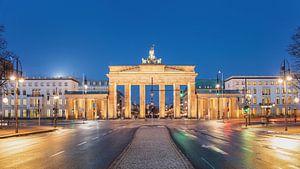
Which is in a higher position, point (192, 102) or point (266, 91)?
point (266, 91)

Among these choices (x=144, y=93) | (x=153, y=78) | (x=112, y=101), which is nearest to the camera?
(x=153, y=78)

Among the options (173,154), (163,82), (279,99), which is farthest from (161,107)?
(173,154)

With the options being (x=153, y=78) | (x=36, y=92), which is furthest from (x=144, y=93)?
(x=36, y=92)

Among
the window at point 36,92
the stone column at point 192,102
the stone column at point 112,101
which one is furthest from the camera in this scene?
the window at point 36,92

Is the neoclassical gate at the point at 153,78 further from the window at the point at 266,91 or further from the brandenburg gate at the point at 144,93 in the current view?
the window at the point at 266,91

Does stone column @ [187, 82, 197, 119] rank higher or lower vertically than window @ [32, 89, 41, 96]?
lower

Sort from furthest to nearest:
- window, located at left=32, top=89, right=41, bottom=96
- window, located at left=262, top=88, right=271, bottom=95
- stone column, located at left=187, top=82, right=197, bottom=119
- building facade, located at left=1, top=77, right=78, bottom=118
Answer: window, located at left=262, top=88, right=271, bottom=95 < window, located at left=32, top=89, right=41, bottom=96 < building facade, located at left=1, top=77, right=78, bottom=118 < stone column, located at left=187, top=82, right=197, bottom=119

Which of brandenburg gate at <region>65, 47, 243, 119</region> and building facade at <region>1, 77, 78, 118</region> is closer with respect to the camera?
brandenburg gate at <region>65, 47, 243, 119</region>

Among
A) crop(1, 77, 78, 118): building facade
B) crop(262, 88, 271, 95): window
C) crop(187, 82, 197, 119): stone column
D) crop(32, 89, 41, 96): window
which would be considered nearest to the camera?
crop(187, 82, 197, 119): stone column

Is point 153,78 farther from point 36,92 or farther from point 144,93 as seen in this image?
point 36,92

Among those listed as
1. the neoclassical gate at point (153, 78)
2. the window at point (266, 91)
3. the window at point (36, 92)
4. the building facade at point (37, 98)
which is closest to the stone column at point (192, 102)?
the neoclassical gate at point (153, 78)

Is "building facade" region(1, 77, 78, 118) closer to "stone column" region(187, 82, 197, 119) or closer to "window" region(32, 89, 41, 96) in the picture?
"window" region(32, 89, 41, 96)

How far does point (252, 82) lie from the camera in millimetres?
142500

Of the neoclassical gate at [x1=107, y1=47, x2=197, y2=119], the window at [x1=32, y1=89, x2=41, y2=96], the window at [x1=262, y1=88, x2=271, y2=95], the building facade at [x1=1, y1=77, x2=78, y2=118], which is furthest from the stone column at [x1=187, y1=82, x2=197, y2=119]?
the window at [x1=32, y1=89, x2=41, y2=96]
